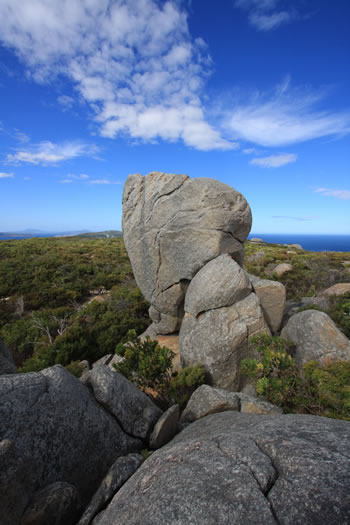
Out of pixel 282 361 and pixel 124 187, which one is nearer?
pixel 282 361

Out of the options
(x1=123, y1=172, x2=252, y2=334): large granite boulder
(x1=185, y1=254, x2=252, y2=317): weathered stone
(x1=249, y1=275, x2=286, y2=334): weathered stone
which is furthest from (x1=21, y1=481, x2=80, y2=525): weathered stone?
(x1=249, y1=275, x2=286, y2=334): weathered stone

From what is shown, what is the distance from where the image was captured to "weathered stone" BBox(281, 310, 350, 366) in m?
9.48

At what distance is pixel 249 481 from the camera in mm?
3584

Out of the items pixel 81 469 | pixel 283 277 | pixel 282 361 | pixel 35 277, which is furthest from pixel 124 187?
pixel 283 277

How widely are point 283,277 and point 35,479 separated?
988 inches

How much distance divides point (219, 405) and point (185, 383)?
2.06 m

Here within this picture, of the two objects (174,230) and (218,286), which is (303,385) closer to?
(218,286)

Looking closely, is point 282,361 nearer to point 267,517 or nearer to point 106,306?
point 267,517

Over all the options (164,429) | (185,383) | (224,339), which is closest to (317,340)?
(224,339)

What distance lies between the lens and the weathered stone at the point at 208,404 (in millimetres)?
7266

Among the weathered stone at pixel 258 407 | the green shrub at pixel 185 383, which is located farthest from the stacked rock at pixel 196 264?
the weathered stone at pixel 258 407

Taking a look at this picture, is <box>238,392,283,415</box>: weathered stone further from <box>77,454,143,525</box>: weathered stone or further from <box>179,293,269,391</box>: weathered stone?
<box>77,454,143,525</box>: weathered stone

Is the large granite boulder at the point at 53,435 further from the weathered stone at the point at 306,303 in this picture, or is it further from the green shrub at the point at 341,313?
the weathered stone at the point at 306,303

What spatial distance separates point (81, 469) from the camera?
15.6 ft
